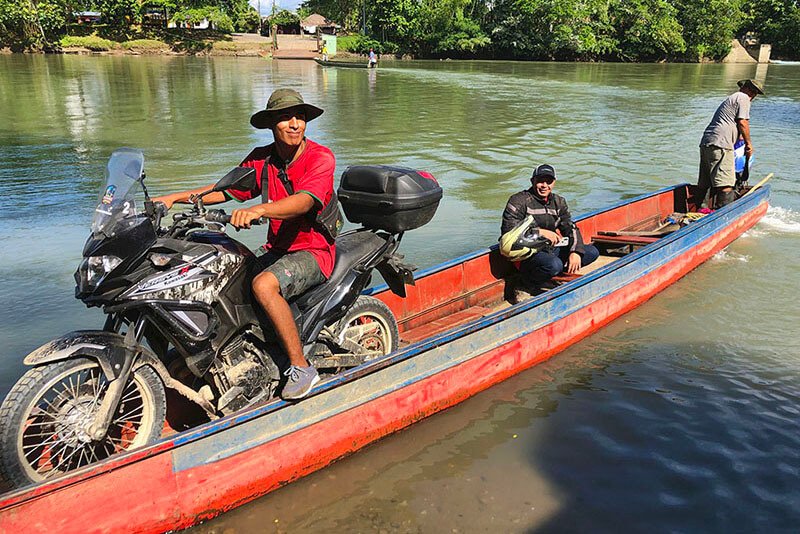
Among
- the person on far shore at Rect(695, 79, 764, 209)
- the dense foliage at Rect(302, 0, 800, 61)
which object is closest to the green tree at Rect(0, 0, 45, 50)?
the dense foliage at Rect(302, 0, 800, 61)

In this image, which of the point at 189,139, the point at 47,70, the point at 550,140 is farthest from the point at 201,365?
the point at 47,70

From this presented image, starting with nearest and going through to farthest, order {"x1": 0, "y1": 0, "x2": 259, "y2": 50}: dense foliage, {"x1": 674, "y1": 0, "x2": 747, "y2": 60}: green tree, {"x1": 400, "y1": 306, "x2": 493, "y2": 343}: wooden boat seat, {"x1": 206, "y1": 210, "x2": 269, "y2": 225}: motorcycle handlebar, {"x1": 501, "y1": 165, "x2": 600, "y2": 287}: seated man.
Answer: {"x1": 206, "y1": 210, "x2": 269, "y2": 225}: motorcycle handlebar → {"x1": 400, "y1": 306, "x2": 493, "y2": 343}: wooden boat seat → {"x1": 501, "y1": 165, "x2": 600, "y2": 287}: seated man → {"x1": 0, "y1": 0, "x2": 259, "y2": 50}: dense foliage → {"x1": 674, "y1": 0, "x2": 747, "y2": 60}: green tree

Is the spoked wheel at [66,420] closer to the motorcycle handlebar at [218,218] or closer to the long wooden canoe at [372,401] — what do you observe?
the long wooden canoe at [372,401]

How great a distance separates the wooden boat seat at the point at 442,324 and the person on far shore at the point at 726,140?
478cm

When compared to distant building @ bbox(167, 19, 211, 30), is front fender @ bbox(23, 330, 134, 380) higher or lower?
lower

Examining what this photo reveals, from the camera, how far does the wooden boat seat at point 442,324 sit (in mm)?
5613

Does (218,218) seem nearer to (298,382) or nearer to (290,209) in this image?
(290,209)

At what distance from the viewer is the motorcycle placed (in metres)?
2.98

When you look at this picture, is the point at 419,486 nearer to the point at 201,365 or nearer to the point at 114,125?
the point at 201,365

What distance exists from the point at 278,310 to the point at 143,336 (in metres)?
0.76

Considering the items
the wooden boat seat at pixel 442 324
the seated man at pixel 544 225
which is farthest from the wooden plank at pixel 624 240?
the wooden boat seat at pixel 442 324

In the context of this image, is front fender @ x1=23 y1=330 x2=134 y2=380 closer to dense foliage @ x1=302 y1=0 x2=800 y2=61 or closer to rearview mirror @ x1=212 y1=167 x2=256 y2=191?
rearview mirror @ x1=212 y1=167 x2=256 y2=191

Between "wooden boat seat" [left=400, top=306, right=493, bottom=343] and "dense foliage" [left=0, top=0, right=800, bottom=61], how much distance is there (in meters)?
61.7

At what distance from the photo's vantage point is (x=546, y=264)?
20.1 feet
